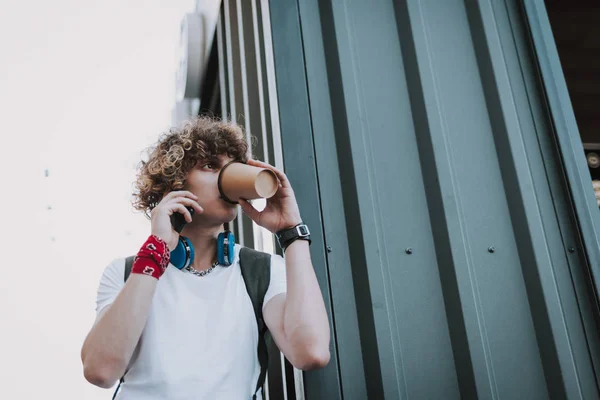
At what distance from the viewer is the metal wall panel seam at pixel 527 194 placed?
6.14 ft

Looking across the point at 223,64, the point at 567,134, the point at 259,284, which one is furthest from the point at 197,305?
the point at 223,64

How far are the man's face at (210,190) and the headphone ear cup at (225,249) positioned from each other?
53 mm

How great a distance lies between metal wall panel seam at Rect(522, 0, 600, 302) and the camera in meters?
2.03

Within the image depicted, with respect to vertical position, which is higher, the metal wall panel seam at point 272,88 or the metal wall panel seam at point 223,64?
the metal wall panel seam at point 223,64

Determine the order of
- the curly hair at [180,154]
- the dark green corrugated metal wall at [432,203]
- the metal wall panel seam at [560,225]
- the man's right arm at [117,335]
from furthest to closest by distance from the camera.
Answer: the metal wall panel seam at [560,225] → the dark green corrugated metal wall at [432,203] → the curly hair at [180,154] → the man's right arm at [117,335]

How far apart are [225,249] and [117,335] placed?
Answer: 41 cm

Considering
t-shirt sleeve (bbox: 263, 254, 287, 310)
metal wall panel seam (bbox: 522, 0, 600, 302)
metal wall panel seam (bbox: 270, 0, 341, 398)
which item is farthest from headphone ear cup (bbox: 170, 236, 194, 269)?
metal wall panel seam (bbox: 522, 0, 600, 302)

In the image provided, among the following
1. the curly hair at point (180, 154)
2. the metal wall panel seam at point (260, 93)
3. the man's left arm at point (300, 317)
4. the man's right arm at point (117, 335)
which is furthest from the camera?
the metal wall panel seam at point (260, 93)

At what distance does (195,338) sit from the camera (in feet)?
4.70

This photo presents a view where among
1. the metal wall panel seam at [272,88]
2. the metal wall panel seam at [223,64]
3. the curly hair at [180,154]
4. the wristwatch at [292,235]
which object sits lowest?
the wristwatch at [292,235]

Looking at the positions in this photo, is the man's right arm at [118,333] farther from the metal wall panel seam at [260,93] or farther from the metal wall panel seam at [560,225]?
the metal wall panel seam at [560,225]

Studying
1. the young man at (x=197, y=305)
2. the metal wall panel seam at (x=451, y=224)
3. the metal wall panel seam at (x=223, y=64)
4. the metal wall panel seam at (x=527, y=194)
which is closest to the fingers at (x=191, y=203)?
the young man at (x=197, y=305)

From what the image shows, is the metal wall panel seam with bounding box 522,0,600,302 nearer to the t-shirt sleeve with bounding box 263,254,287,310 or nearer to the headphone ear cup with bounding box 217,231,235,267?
the t-shirt sleeve with bounding box 263,254,287,310

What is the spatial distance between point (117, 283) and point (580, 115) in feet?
16.8
